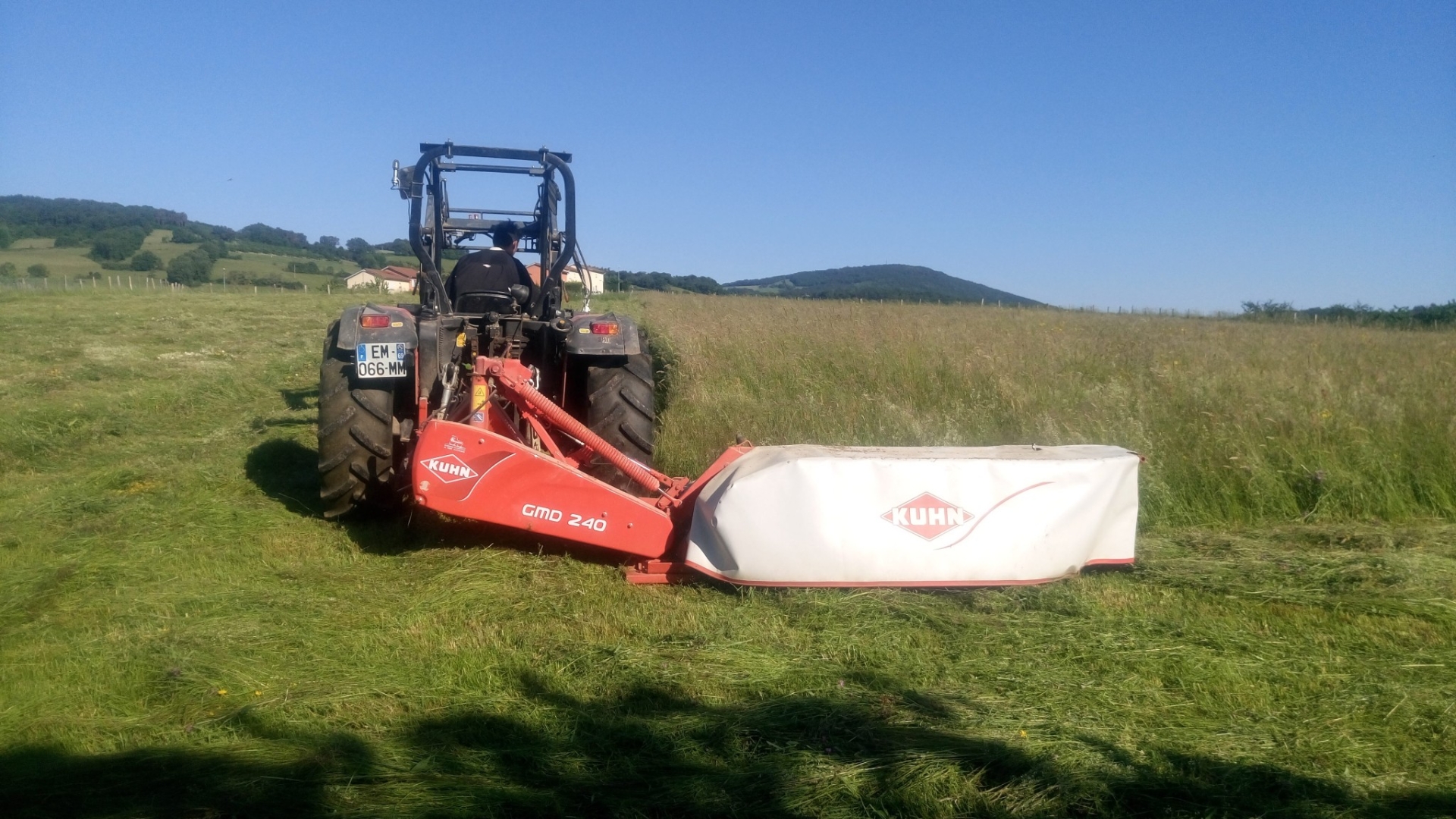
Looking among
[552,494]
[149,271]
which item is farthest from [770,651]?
[149,271]

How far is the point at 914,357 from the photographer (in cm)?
909

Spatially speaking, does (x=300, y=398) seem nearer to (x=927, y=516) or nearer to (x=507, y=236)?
(x=507, y=236)

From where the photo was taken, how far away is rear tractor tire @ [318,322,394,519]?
5250 millimetres

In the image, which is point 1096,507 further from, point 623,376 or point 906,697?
point 623,376

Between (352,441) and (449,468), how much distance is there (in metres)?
1.21

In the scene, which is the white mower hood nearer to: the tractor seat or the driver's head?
the tractor seat

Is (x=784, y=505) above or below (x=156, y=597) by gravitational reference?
above

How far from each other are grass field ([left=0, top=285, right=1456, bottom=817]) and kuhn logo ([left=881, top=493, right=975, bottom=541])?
32 centimetres

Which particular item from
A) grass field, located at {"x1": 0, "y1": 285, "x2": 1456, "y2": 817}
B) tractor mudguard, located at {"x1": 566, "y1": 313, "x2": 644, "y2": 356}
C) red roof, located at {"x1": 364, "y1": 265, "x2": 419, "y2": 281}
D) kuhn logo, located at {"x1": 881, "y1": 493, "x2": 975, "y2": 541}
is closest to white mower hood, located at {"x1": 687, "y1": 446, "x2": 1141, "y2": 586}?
kuhn logo, located at {"x1": 881, "y1": 493, "x2": 975, "y2": 541}

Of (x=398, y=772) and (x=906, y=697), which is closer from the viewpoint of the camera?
(x=398, y=772)

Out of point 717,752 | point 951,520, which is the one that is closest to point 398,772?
point 717,752

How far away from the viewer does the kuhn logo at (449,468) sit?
170 inches

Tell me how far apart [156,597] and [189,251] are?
120 feet

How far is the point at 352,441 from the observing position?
17.2 ft
